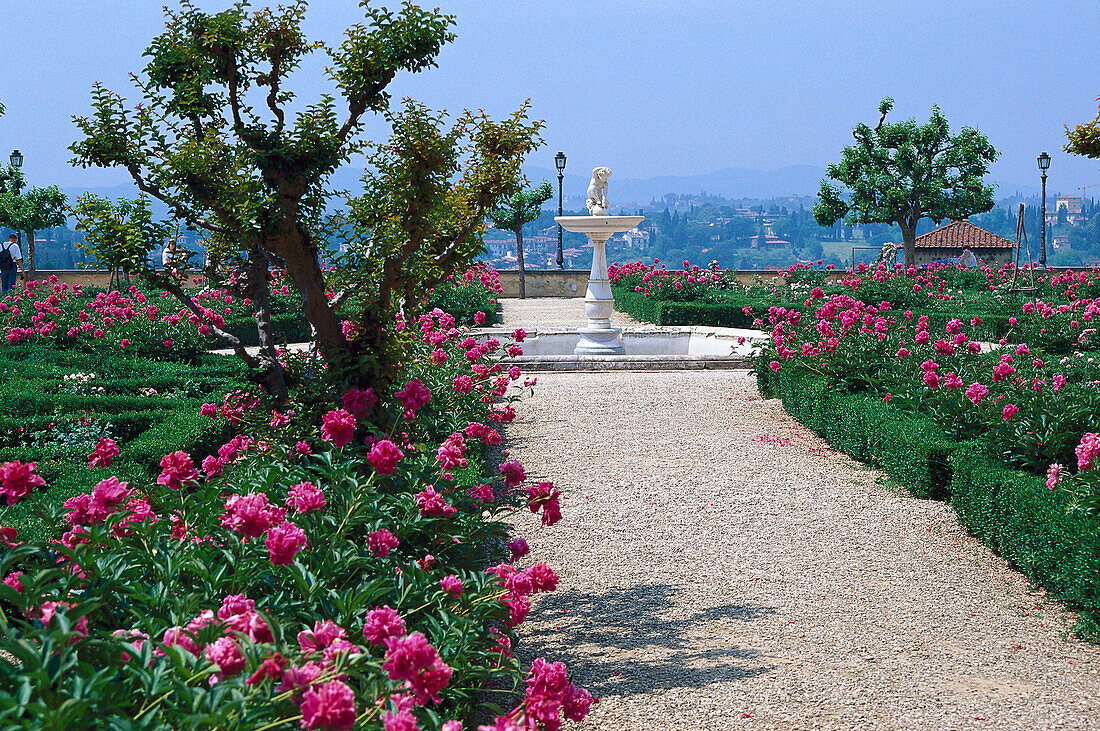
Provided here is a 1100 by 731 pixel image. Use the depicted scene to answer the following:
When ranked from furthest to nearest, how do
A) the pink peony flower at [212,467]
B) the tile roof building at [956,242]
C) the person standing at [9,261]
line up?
1. the tile roof building at [956,242]
2. the person standing at [9,261]
3. the pink peony flower at [212,467]

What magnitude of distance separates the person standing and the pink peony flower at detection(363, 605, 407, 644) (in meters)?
18.2

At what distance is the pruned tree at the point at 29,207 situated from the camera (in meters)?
24.6

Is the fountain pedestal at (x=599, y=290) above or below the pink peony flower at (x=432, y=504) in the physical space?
above

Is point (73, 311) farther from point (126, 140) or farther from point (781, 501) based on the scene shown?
point (781, 501)

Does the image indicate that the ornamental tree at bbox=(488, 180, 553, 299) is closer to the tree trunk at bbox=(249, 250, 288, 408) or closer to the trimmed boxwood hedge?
the trimmed boxwood hedge

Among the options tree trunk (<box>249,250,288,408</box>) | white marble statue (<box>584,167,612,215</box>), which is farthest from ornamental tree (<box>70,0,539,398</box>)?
white marble statue (<box>584,167,612,215</box>)

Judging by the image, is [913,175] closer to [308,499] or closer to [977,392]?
[977,392]

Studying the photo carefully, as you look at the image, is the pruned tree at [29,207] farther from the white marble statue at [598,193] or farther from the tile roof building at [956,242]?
the tile roof building at [956,242]

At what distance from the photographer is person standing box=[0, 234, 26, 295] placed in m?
17.9

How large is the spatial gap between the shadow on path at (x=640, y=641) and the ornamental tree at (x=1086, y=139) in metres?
7.09

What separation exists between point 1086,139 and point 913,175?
2265 centimetres

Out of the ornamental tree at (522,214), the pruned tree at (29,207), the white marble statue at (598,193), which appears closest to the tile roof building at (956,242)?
the ornamental tree at (522,214)

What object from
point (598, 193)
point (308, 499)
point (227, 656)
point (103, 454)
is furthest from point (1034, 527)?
point (598, 193)

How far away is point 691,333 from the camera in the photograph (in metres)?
16.0
